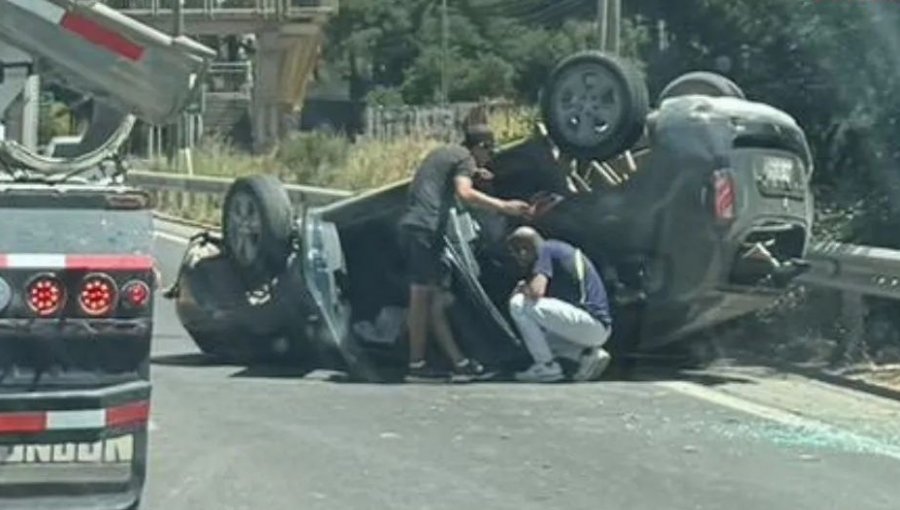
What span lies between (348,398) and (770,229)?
296cm

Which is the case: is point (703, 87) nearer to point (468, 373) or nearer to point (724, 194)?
point (724, 194)

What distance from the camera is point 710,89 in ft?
45.5

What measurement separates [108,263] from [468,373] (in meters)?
6.51

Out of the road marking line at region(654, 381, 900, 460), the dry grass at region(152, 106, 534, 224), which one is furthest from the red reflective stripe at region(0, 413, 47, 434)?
the dry grass at region(152, 106, 534, 224)

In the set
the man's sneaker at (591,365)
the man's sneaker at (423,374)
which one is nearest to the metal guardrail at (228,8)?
the man's sneaker at (423,374)

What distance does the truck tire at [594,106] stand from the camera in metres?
12.6

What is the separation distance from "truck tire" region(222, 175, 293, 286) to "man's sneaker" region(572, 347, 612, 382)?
7.16 ft

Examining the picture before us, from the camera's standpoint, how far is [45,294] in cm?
623

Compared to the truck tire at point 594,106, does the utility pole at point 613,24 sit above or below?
above

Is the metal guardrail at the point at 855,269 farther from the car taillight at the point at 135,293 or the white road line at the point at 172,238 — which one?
the white road line at the point at 172,238

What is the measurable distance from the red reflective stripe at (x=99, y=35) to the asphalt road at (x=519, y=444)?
2212 millimetres

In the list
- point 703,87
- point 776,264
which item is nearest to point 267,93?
point 703,87

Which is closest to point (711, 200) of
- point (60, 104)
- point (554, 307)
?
point (554, 307)

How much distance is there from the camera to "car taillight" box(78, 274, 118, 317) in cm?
626
